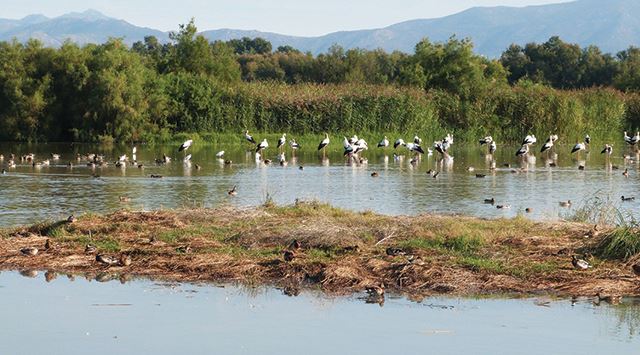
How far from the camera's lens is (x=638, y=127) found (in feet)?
178

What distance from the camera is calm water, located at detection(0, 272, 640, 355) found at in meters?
11.2

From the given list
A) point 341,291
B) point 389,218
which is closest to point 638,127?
point 389,218

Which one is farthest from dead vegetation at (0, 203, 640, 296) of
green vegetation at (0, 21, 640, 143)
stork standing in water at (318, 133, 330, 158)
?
green vegetation at (0, 21, 640, 143)

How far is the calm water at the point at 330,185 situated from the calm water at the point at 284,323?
6765 mm

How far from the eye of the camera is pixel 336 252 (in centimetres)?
1461

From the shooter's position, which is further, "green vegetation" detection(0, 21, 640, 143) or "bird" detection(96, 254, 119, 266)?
"green vegetation" detection(0, 21, 640, 143)

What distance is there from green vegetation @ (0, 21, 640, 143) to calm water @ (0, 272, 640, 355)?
35.6 m

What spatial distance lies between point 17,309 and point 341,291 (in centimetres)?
386

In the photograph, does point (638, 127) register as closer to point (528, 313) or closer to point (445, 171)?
point (445, 171)

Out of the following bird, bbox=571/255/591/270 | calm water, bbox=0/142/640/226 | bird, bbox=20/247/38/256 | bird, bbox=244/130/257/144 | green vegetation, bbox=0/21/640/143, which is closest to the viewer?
bird, bbox=571/255/591/270

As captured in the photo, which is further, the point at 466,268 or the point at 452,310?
the point at 466,268

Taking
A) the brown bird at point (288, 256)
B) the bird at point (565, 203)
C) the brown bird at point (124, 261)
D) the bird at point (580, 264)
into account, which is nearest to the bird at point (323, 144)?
the bird at point (565, 203)

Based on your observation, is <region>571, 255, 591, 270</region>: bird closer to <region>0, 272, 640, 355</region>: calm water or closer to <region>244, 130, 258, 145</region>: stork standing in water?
<region>0, 272, 640, 355</region>: calm water

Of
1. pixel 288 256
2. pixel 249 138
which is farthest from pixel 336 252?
pixel 249 138
